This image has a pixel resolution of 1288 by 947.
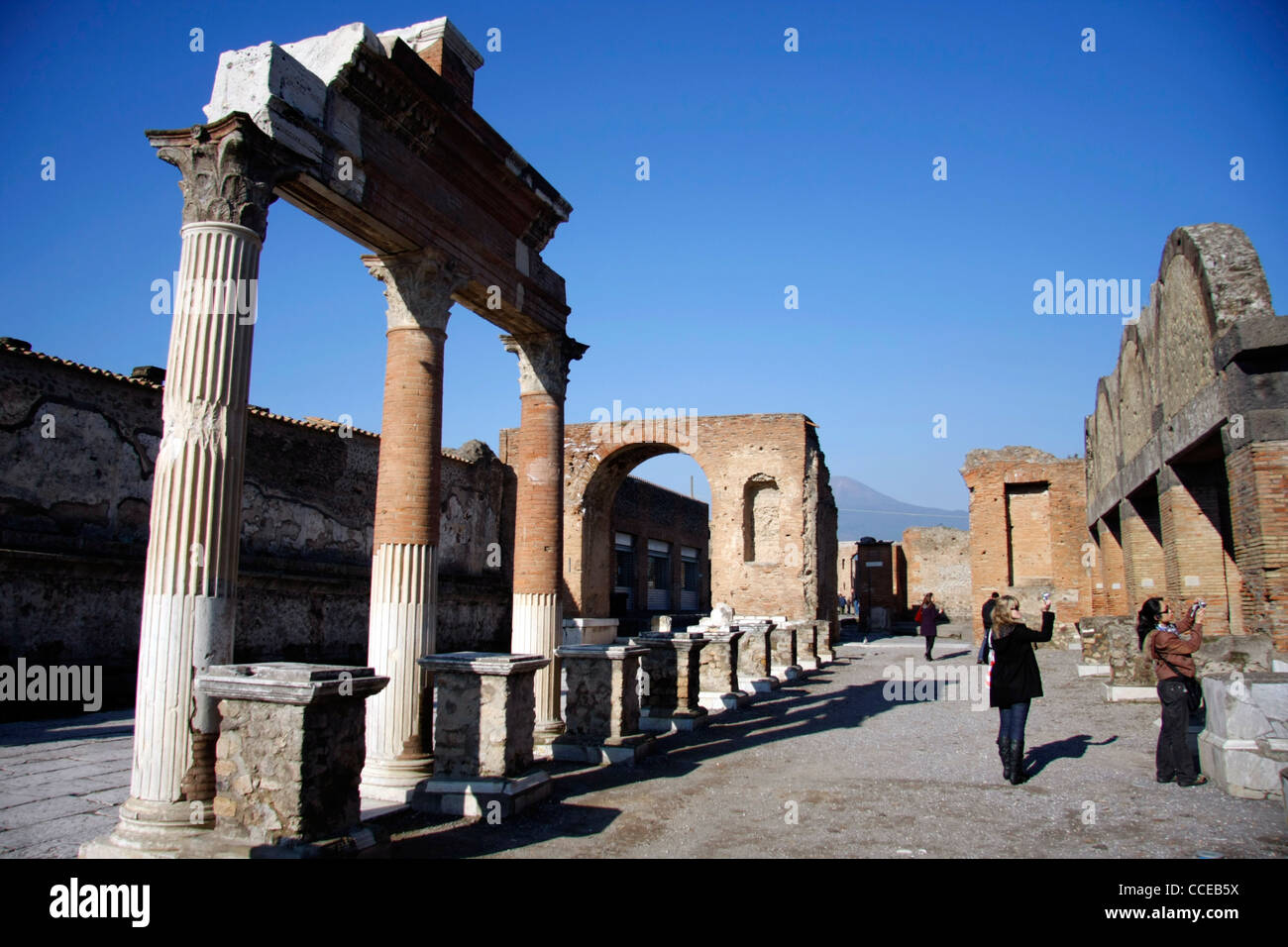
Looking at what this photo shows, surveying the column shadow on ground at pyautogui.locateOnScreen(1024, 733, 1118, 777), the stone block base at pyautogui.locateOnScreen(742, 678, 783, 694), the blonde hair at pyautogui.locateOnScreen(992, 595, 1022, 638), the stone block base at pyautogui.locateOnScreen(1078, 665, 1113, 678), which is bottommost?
the stone block base at pyautogui.locateOnScreen(742, 678, 783, 694)

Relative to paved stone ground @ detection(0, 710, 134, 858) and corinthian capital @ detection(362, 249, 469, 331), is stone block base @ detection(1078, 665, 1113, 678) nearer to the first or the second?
corinthian capital @ detection(362, 249, 469, 331)

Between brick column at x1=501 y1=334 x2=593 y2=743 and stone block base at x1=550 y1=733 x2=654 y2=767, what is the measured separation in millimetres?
285

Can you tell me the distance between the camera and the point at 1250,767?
5727 mm

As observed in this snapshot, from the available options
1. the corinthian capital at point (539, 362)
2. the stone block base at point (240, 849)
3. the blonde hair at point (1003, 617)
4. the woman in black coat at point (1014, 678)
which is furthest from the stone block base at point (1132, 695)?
the stone block base at point (240, 849)

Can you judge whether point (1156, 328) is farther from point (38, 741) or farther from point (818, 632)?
point (38, 741)

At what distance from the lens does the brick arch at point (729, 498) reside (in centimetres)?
2050

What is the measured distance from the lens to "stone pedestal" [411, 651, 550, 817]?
5.51 meters

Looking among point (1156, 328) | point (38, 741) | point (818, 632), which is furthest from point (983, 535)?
point (38, 741)

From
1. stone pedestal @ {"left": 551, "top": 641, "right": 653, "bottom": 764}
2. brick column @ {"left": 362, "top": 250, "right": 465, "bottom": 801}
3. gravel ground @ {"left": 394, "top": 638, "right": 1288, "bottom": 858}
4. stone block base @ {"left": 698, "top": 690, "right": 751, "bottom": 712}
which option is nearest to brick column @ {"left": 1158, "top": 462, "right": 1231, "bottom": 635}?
gravel ground @ {"left": 394, "top": 638, "right": 1288, "bottom": 858}

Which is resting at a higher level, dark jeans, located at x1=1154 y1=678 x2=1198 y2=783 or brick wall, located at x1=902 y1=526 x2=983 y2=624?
brick wall, located at x1=902 y1=526 x2=983 y2=624

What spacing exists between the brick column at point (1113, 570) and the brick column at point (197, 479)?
16.5 metres

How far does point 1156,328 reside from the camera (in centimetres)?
1198

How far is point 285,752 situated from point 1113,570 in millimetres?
17506
